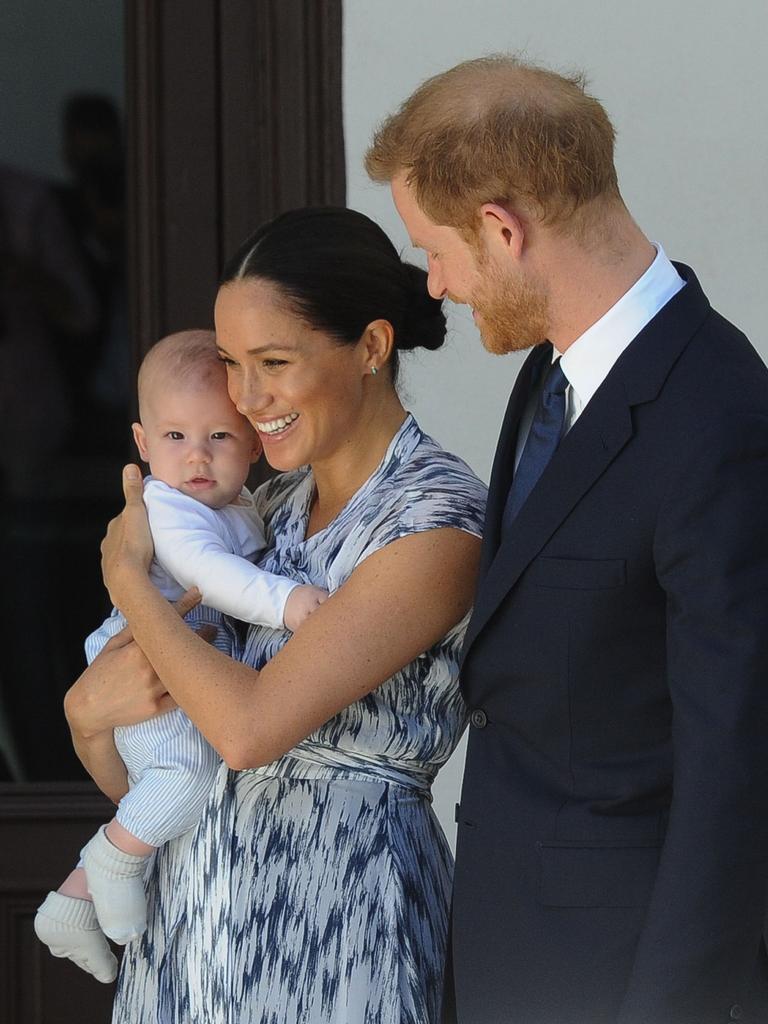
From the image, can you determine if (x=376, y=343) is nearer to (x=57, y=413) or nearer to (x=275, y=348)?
(x=275, y=348)

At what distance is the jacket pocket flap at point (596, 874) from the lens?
1.73m

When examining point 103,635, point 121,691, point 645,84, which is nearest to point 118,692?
point 121,691

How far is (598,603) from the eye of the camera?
5.55 ft

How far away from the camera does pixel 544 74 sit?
178 cm

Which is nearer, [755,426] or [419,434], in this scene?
[755,426]

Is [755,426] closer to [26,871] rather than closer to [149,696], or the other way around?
[149,696]

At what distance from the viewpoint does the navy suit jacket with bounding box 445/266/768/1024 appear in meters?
1.59

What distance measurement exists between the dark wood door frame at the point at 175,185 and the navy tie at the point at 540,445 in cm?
153

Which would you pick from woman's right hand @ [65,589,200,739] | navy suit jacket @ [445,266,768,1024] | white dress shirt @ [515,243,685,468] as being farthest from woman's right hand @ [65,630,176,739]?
white dress shirt @ [515,243,685,468]

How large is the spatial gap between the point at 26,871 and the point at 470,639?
1.88 metres

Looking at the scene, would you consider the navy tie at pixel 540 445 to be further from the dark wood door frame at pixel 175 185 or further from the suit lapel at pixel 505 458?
the dark wood door frame at pixel 175 185

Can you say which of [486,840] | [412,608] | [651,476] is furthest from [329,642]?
[651,476]

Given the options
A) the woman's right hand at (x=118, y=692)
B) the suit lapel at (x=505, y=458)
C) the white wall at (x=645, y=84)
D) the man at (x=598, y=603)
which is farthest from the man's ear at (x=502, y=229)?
the white wall at (x=645, y=84)

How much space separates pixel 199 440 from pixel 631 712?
906 mm
